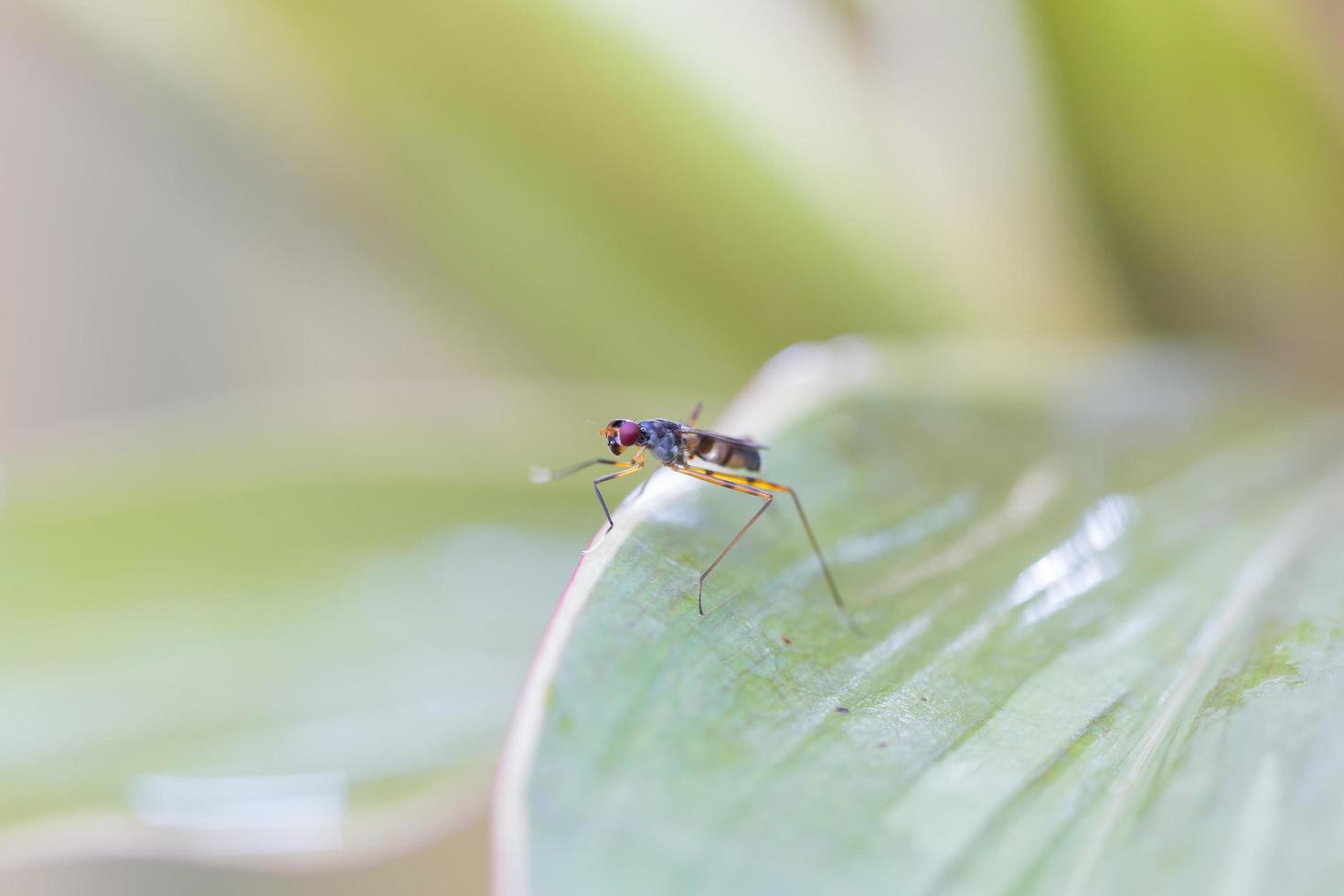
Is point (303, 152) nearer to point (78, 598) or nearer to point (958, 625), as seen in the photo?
point (78, 598)

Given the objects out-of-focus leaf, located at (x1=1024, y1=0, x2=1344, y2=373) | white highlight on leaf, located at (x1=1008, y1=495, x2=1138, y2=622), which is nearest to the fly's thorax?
white highlight on leaf, located at (x1=1008, y1=495, x2=1138, y2=622)

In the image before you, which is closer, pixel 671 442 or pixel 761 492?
pixel 761 492

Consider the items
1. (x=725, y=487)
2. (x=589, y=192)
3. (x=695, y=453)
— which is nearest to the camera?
(x=725, y=487)

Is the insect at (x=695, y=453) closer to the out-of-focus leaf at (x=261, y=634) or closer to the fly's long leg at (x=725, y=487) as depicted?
the fly's long leg at (x=725, y=487)

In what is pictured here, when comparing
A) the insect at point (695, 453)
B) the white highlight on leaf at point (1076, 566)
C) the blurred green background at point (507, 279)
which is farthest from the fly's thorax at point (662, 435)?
the white highlight on leaf at point (1076, 566)

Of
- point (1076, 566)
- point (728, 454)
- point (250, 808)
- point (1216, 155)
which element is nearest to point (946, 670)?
point (1076, 566)

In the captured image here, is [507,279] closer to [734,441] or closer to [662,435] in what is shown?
[662,435]

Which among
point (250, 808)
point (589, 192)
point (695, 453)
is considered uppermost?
point (589, 192)

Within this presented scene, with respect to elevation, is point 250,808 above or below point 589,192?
below
